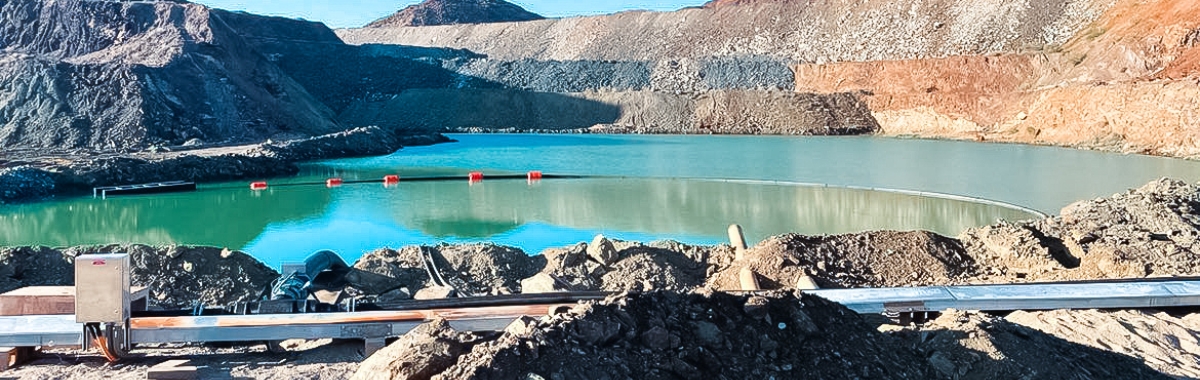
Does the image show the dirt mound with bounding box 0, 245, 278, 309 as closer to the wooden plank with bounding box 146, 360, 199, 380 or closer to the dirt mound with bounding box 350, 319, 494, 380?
the wooden plank with bounding box 146, 360, 199, 380

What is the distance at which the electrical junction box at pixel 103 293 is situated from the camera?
18.0ft

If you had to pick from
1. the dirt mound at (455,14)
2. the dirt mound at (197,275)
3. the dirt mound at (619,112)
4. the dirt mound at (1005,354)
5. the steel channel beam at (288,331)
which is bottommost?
the dirt mound at (197,275)

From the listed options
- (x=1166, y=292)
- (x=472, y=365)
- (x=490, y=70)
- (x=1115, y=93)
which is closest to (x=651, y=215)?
(x=1166, y=292)

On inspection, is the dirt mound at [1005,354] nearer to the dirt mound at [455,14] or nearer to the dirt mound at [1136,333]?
the dirt mound at [1136,333]

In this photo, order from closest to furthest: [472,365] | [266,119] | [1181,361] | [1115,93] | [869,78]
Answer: [472,365] < [1181,361] < [1115,93] < [266,119] < [869,78]

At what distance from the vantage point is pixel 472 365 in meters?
3.80

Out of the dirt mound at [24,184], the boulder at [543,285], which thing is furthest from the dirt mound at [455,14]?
the boulder at [543,285]

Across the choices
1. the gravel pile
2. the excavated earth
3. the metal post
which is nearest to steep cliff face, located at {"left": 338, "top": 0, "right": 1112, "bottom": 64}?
the excavated earth

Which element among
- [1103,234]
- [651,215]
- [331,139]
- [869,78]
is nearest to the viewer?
[1103,234]

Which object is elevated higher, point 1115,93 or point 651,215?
point 1115,93

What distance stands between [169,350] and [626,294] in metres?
3.49

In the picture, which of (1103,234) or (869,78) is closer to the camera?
(1103,234)

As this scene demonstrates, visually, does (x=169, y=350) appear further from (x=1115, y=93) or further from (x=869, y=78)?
(x=869, y=78)

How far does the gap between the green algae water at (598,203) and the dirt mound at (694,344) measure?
9.32m
